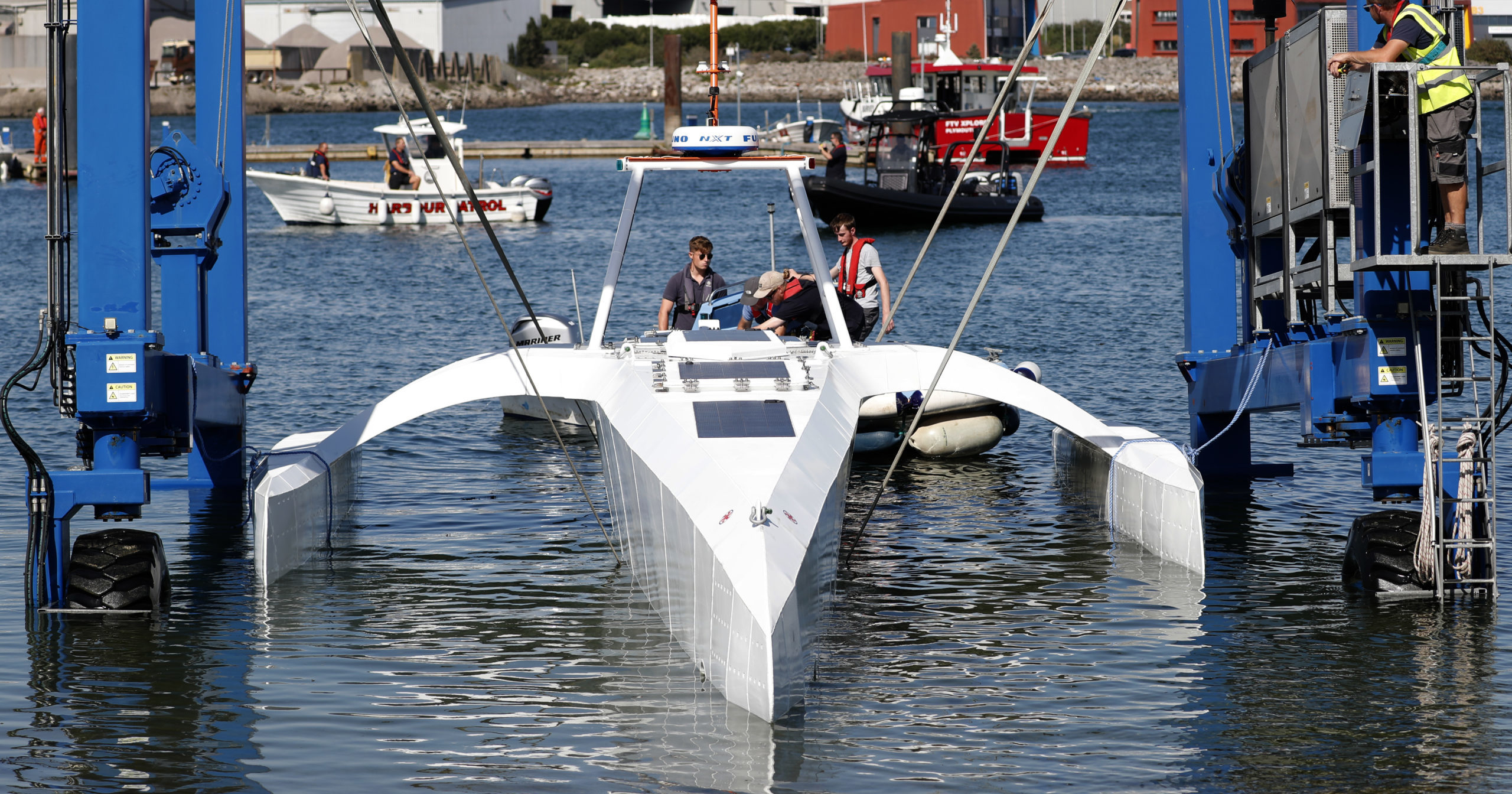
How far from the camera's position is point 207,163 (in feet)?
36.1

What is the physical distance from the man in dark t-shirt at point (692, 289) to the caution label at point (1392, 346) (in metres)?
5.29

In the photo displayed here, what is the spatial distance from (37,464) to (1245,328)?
7.45 m

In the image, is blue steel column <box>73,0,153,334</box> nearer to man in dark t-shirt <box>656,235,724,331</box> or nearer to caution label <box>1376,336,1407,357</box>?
man in dark t-shirt <box>656,235,724,331</box>

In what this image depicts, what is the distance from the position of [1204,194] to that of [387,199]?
30.0 m

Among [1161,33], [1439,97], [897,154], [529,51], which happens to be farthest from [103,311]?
[529,51]

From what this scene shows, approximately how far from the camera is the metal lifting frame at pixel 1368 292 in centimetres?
841

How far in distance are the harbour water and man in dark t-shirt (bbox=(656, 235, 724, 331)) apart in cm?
146

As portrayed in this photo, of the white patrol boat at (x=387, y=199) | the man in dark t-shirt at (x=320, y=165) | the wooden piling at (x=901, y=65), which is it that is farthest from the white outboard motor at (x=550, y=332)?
the wooden piling at (x=901, y=65)

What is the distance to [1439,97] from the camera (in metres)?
8.33

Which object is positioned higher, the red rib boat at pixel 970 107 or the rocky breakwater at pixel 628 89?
the rocky breakwater at pixel 628 89

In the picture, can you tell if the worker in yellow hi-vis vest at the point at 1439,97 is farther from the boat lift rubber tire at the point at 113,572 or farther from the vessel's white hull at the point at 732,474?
the boat lift rubber tire at the point at 113,572

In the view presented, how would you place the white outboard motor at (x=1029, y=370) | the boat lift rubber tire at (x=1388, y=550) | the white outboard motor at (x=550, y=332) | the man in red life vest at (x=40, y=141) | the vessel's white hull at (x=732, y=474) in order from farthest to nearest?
the man in red life vest at (x=40, y=141)
the white outboard motor at (x=550, y=332)
the white outboard motor at (x=1029, y=370)
the boat lift rubber tire at (x=1388, y=550)
the vessel's white hull at (x=732, y=474)

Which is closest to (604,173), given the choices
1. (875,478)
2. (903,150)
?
(903,150)

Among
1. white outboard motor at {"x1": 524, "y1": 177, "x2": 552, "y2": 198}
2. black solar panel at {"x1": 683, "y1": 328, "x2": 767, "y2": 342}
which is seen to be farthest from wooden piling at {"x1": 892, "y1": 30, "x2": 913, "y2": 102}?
black solar panel at {"x1": 683, "y1": 328, "x2": 767, "y2": 342}
